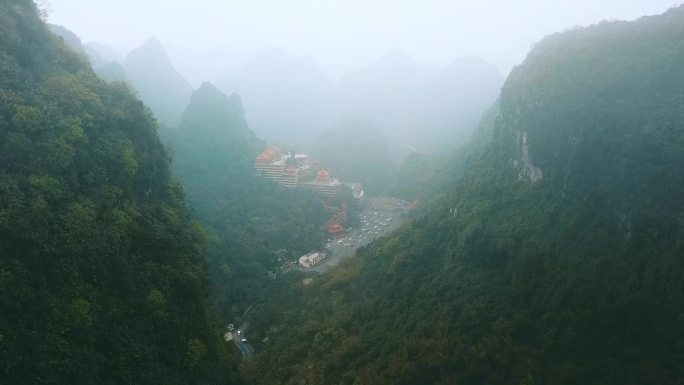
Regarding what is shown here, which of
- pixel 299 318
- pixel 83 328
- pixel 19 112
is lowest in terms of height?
pixel 299 318

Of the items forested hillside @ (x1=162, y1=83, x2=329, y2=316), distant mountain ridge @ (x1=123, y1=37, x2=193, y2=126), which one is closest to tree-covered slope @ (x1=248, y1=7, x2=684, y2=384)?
forested hillside @ (x1=162, y1=83, x2=329, y2=316)

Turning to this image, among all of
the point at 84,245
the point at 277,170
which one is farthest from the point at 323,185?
the point at 84,245

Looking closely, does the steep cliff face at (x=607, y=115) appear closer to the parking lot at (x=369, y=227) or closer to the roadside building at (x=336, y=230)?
the parking lot at (x=369, y=227)

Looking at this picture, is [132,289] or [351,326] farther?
[351,326]

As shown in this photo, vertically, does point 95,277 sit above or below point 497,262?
above

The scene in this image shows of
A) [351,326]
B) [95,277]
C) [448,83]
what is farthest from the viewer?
[448,83]

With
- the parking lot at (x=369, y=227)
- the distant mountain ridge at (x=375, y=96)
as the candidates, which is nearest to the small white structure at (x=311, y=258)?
the parking lot at (x=369, y=227)

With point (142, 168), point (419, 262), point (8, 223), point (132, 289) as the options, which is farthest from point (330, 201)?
point (8, 223)

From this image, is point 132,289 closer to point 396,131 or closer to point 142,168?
point 142,168
